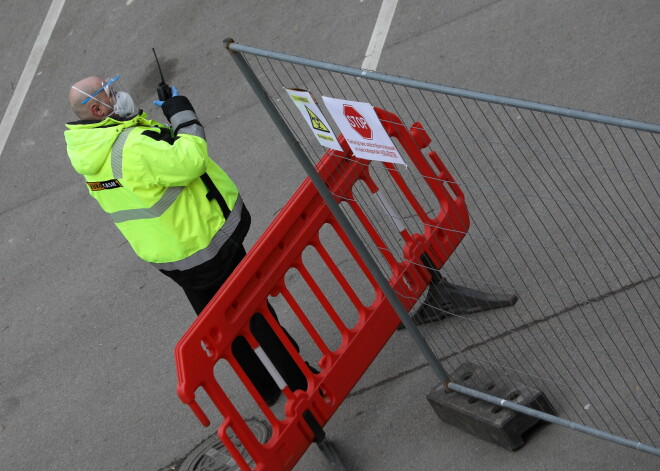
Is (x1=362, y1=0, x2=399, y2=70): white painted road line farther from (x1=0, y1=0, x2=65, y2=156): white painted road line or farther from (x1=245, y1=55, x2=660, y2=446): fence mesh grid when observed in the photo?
(x1=0, y1=0, x2=65, y2=156): white painted road line

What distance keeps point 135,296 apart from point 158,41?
13.0ft

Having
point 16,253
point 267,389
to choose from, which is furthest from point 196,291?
point 16,253

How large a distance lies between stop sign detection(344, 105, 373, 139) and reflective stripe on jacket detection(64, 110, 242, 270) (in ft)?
4.11

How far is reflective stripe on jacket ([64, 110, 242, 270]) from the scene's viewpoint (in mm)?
5293

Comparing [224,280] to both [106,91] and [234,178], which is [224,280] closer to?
[106,91]

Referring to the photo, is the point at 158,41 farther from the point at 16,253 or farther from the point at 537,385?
the point at 537,385

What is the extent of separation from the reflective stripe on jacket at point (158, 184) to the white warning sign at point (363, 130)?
3.92 ft

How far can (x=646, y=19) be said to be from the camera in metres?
7.64

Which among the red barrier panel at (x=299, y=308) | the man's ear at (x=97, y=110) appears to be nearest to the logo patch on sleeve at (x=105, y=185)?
the man's ear at (x=97, y=110)

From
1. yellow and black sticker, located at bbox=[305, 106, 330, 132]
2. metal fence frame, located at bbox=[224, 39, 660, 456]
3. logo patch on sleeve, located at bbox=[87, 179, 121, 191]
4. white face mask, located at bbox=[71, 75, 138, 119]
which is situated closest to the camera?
metal fence frame, located at bbox=[224, 39, 660, 456]

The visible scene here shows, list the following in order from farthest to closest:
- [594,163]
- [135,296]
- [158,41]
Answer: [158,41] → [135,296] → [594,163]

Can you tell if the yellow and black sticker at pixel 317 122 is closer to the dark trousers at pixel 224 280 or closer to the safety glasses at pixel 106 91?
the dark trousers at pixel 224 280

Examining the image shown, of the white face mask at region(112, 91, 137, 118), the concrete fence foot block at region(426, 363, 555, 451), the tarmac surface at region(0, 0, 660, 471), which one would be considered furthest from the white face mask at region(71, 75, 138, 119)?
the concrete fence foot block at region(426, 363, 555, 451)

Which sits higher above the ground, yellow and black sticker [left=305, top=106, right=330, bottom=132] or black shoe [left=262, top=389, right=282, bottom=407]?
yellow and black sticker [left=305, top=106, right=330, bottom=132]
